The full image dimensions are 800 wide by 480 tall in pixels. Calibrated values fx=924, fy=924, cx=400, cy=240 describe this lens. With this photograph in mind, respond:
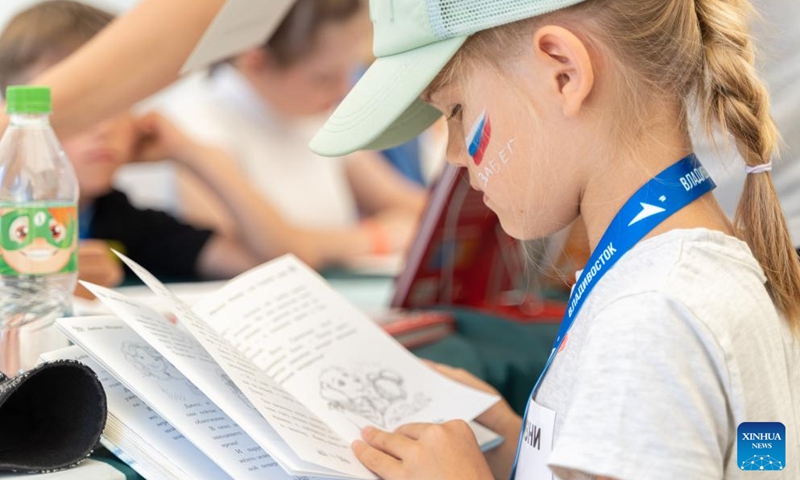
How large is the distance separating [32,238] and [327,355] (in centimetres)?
31

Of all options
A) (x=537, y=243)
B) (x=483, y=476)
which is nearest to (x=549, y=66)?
(x=483, y=476)

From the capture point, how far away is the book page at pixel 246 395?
689 millimetres

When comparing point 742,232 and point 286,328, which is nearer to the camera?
point 742,232

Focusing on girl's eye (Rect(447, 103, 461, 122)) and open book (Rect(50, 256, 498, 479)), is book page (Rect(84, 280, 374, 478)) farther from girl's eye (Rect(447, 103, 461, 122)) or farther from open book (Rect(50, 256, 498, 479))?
girl's eye (Rect(447, 103, 461, 122))

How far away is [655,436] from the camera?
23.2 inches

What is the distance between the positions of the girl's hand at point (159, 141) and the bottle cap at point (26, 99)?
4.82ft

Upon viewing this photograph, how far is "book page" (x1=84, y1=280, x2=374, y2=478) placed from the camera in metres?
0.69

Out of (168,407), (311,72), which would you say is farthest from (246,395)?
(311,72)

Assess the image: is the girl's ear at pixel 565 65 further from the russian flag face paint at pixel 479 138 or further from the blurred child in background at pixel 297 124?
the blurred child in background at pixel 297 124

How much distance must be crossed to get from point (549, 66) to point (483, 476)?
0.34m

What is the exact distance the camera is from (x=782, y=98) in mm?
956

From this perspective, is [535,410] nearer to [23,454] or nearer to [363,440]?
[363,440]

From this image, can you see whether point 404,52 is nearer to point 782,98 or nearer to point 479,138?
point 479,138

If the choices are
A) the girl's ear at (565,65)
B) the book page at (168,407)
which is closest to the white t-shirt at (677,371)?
the girl's ear at (565,65)
